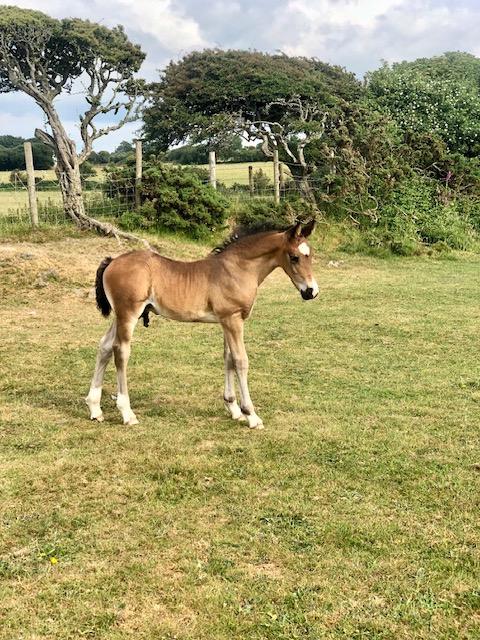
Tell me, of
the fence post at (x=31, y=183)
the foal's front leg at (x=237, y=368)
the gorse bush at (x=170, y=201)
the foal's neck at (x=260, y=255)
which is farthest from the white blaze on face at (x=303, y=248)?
the gorse bush at (x=170, y=201)

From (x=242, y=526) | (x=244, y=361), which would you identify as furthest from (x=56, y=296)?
(x=242, y=526)

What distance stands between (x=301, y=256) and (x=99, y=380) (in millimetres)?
2227

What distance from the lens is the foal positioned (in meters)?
5.20

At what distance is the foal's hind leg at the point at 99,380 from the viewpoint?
535cm

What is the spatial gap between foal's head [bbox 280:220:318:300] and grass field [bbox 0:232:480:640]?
1232 mm

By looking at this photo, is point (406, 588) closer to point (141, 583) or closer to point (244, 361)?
point (141, 583)

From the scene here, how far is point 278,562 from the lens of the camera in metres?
3.18

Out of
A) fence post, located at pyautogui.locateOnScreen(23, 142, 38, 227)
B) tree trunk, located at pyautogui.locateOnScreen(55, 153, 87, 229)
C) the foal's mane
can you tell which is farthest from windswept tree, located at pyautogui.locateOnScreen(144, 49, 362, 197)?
the foal's mane

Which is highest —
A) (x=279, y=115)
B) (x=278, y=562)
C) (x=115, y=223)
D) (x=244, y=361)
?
(x=279, y=115)

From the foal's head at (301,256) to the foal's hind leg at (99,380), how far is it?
177 cm

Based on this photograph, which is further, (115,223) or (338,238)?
(338,238)

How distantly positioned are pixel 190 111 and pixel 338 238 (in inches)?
335

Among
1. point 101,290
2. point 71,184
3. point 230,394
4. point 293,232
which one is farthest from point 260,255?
point 71,184

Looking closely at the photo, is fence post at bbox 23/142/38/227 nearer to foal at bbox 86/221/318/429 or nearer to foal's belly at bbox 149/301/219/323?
foal at bbox 86/221/318/429
